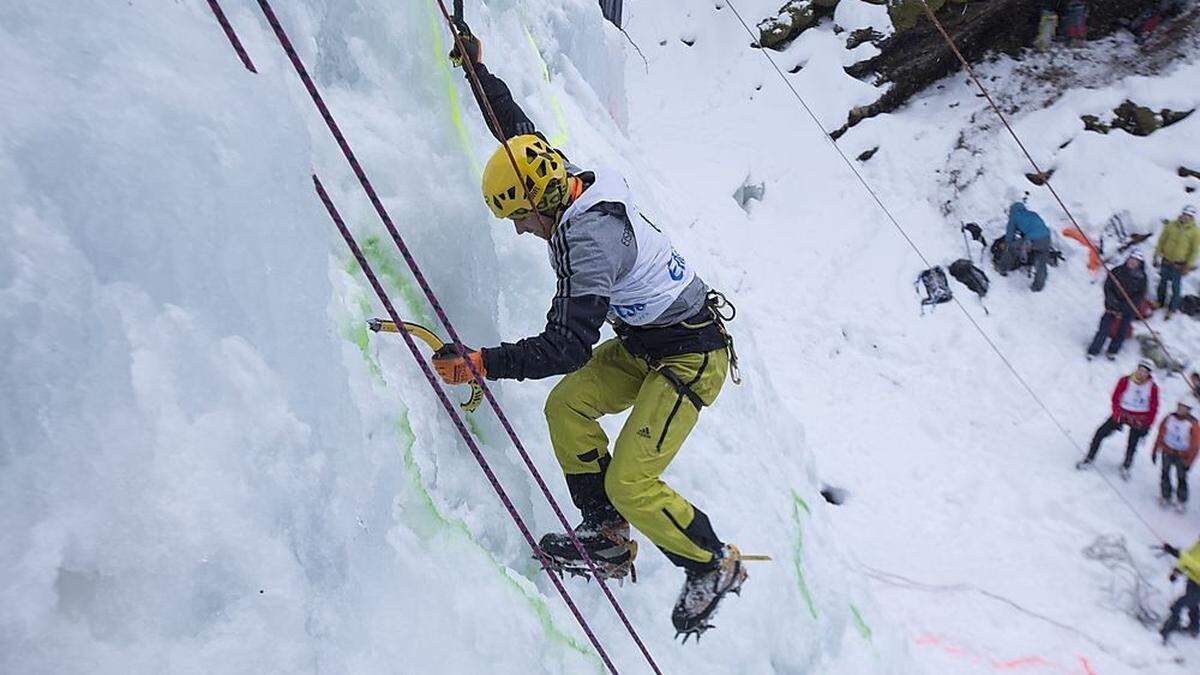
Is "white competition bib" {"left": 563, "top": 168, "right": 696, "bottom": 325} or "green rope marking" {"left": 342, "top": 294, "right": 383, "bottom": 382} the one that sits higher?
"white competition bib" {"left": 563, "top": 168, "right": 696, "bottom": 325}

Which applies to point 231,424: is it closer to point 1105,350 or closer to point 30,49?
point 30,49

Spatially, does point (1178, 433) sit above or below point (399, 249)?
below

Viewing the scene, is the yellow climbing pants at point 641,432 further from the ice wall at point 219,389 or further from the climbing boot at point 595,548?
the ice wall at point 219,389

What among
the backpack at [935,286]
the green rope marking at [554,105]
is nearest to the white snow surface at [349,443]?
the green rope marking at [554,105]

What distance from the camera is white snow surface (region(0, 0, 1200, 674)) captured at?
1545mm

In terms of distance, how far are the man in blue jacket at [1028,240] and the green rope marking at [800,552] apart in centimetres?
610

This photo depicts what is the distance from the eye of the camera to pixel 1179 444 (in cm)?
734

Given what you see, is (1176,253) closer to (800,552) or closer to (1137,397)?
(1137,397)

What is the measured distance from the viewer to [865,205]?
11.6 metres

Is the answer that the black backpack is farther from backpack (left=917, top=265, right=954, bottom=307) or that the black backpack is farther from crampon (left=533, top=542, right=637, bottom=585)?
crampon (left=533, top=542, right=637, bottom=585)

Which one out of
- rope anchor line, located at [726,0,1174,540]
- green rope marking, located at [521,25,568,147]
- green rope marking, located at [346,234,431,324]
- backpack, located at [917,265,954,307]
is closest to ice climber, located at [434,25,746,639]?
green rope marking, located at [346,234,431,324]

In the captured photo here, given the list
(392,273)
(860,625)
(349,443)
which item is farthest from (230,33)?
(860,625)

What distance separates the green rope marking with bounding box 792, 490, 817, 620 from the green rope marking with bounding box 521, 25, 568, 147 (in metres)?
2.65

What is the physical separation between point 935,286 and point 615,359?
8.00 m
